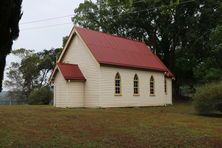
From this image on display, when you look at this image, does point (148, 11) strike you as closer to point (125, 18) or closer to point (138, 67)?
point (125, 18)

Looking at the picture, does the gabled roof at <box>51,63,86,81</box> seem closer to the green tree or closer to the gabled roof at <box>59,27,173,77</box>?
the gabled roof at <box>59,27,173,77</box>

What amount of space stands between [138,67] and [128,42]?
4884mm

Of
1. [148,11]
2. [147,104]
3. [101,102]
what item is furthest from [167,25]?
[101,102]

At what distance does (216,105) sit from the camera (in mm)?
27391

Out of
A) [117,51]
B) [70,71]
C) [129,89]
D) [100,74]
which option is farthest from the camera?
[117,51]

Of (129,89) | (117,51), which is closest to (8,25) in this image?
(129,89)

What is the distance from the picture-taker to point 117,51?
1419 inches

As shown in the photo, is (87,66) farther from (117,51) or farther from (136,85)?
(136,85)

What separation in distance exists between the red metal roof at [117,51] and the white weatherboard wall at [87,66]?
2.10ft

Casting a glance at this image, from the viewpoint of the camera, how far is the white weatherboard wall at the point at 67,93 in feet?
106

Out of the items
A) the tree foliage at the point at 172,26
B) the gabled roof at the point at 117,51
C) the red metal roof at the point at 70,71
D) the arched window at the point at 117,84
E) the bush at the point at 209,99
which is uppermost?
the tree foliage at the point at 172,26

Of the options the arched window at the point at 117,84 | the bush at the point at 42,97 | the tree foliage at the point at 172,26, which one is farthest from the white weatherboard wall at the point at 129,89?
the bush at the point at 42,97

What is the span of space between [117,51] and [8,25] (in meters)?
24.2

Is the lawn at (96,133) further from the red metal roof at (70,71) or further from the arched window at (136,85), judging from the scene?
the arched window at (136,85)
